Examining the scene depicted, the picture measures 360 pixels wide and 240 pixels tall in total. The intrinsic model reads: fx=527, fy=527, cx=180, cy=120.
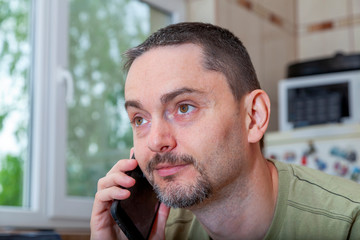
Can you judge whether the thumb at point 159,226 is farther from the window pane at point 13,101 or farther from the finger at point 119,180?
the window pane at point 13,101

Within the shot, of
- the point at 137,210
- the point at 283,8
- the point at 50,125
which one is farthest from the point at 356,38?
the point at 137,210

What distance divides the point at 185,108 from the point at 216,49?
16cm

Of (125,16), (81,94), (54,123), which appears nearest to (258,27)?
(125,16)

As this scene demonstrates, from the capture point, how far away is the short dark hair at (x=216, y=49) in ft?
3.63

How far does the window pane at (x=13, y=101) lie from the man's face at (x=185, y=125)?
3.18 feet

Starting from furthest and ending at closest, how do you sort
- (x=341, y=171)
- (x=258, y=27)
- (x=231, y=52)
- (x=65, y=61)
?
(x=258, y=27) → (x=341, y=171) → (x=65, y=61) → (x=231, y=52)

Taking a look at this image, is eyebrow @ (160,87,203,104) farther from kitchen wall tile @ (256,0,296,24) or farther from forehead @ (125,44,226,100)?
kitchen wall tile @ (256,0,296,24)

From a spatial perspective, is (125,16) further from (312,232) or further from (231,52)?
(312,232)

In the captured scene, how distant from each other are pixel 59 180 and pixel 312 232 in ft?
3.85

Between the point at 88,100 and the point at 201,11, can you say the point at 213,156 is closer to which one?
the point at 88,100

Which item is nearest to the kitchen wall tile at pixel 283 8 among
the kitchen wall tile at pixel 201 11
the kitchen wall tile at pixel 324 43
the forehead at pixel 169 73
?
the kitchen wall tile at pixel 324 43

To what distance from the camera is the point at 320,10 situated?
3.34 m

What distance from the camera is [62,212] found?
2035mm

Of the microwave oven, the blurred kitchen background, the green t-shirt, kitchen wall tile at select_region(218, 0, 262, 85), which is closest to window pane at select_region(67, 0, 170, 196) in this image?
the blurred kitchen background
